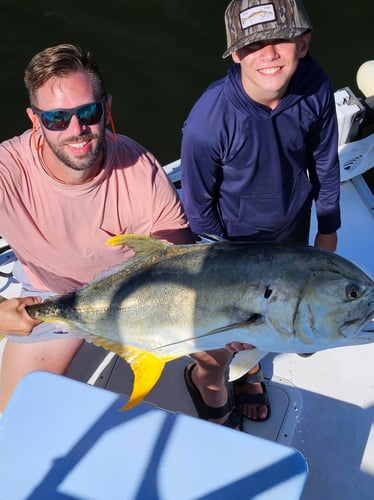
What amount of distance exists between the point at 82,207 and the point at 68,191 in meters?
0.09

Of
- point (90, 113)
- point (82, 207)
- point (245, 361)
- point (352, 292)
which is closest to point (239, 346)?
point (245, 361)

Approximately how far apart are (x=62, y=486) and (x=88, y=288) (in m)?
0.66

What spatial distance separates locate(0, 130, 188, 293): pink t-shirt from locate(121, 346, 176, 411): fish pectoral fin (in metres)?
0.49

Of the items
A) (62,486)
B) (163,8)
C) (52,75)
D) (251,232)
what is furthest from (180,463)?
(163,8)

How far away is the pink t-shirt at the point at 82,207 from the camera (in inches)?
83.6

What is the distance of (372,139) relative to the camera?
3420 mm

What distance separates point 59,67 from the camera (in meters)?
1.97

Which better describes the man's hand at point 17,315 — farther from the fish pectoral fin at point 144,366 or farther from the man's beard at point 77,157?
the man's beard at point 77,157

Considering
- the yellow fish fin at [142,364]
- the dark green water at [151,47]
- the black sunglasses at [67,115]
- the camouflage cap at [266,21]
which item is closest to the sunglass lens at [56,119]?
the black sunglasses at [67,115]

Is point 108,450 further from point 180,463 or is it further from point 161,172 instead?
point 161,172

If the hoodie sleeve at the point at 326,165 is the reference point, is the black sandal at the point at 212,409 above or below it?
below

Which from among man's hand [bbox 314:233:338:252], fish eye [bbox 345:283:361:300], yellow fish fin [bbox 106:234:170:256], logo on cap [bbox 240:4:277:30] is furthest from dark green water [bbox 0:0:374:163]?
fish eye [bbox 345:283:361:300]

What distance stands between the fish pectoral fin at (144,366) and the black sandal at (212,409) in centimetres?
63

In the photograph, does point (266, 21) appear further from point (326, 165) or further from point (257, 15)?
point (326, 165)
